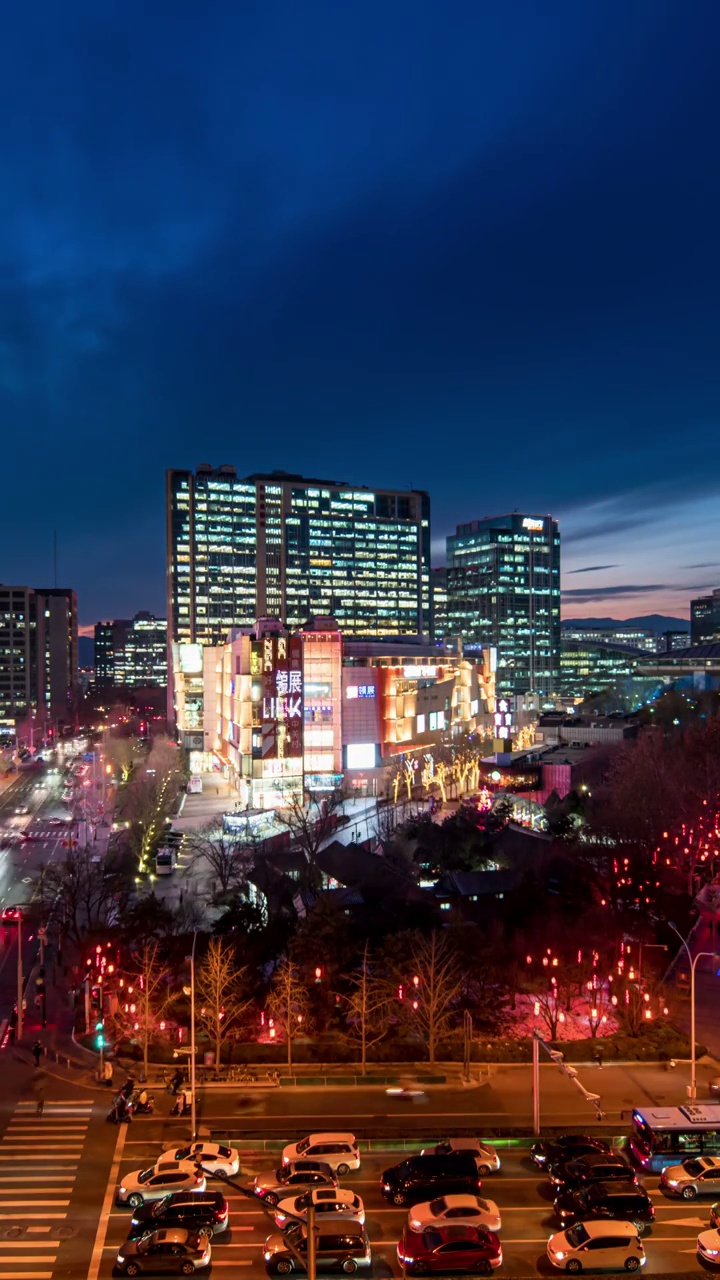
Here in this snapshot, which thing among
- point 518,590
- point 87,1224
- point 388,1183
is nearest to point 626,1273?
point 388,1183

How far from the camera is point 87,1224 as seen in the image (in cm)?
1570

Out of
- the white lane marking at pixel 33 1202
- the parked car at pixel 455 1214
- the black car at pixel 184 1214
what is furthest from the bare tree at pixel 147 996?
the parked car at pixel 455 1214

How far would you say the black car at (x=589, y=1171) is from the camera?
1603 centimetres

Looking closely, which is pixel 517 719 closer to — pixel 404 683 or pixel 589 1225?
pixel 404 683

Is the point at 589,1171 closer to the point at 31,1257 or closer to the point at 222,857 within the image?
the point at 31,1257

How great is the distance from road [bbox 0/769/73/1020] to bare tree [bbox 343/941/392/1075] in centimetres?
1111

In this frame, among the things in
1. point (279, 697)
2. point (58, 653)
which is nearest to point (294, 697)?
point (279, 697)

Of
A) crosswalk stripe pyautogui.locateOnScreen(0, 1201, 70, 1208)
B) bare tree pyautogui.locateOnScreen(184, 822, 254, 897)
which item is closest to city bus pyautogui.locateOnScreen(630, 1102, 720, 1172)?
crosswalk stripe pyautogui.locateOnScreen(0, 1201, 70, 1208)

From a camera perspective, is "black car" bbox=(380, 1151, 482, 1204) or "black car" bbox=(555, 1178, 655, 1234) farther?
"black car" bbox=(380, 1151, 482, 1204)

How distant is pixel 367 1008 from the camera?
23.3 m

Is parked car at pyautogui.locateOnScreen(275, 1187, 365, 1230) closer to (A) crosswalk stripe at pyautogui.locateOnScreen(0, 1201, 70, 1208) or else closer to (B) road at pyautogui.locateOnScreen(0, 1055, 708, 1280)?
(B) road at pyautogui.locateOnScreen(0, 1055, 708, 1280)

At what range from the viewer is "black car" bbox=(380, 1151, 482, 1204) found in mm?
16016

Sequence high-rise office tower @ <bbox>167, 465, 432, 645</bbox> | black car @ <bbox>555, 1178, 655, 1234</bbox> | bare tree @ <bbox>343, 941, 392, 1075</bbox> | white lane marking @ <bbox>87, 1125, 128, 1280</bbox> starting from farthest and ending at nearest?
high-rise office tower @ <bbox>167, 465, 432, 645</bbox>, bare tree @ <bbox>343, 941, 392, 1075</bbox>, black car @ <bbox>555, 1178, 655, 1234</bbox>, white lane marking @ <bbox>87, 1125, 128, 1280</bbox>

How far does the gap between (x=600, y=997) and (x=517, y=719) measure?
78.9 m
